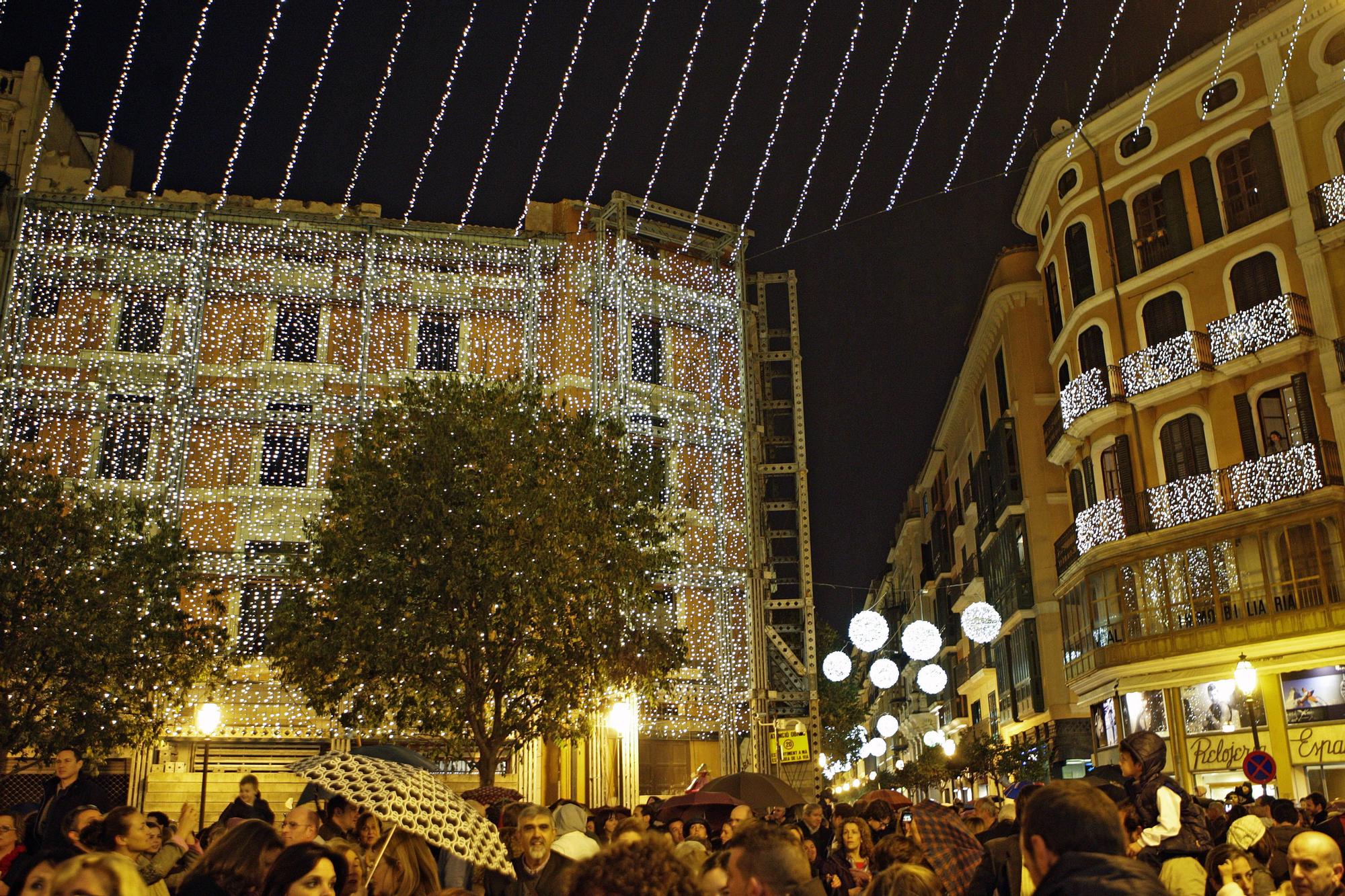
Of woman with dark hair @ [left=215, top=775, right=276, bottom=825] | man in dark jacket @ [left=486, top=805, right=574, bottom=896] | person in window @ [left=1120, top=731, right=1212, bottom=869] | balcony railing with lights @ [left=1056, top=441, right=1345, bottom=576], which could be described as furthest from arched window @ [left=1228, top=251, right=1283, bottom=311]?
man in dark jacket @ [left=486, top=805, right=574, bottom=896]

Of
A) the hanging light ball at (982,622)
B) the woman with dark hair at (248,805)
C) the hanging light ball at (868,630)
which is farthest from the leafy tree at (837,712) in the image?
the woman with dark hair at (248,805)

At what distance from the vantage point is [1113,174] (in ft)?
101

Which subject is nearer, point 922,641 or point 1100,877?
point 1100,877

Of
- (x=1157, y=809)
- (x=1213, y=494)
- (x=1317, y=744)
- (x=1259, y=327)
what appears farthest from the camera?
(x=1213, y=494)

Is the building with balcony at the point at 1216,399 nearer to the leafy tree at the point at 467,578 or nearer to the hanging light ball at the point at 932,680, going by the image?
the hanging light ball at the point at 932,680

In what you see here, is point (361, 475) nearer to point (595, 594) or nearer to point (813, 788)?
point (595, 594)

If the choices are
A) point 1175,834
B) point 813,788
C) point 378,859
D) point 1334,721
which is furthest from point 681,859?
point 813,788

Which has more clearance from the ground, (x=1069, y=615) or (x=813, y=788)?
(x=1069, y=615)

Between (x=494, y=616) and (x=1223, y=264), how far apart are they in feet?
61.2

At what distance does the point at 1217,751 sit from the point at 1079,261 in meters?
13.1

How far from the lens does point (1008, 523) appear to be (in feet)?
130

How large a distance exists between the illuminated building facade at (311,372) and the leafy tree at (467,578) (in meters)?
5.83

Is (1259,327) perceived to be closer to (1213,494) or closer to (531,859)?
(1213,494)

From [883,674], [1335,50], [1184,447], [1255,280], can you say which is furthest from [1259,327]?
[883,674]
